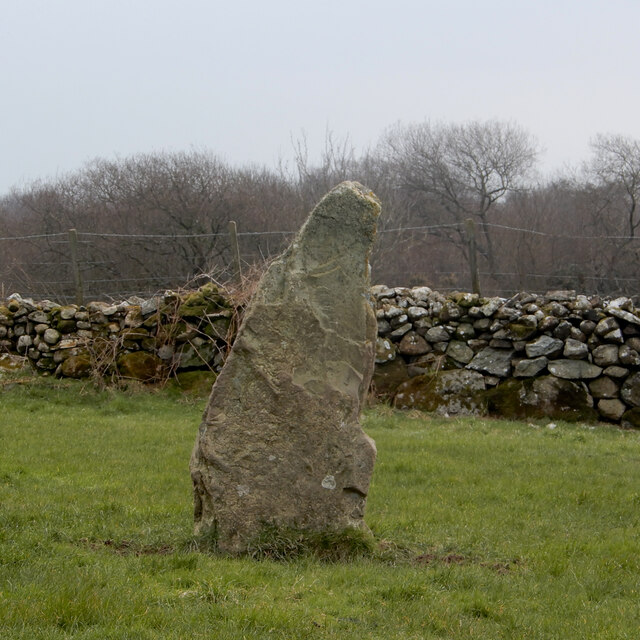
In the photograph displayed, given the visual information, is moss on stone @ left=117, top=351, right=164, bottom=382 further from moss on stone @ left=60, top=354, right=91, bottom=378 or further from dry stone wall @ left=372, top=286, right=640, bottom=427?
dry stone wall @ left=372, top=286, right=640, bottom=427

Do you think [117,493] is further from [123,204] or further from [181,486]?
[123,204]

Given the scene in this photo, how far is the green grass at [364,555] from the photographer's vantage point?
4469 mm

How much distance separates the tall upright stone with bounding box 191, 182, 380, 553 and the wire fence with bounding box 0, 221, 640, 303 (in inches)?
621

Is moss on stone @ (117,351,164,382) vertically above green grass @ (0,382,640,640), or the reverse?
moss on stone @ (117,351,164,382)

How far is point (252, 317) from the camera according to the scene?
6176mm

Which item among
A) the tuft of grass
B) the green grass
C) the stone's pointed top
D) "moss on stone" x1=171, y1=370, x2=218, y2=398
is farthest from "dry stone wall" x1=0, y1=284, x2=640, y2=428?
the tuft of grass

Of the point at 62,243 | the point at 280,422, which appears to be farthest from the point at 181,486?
the point at 62,243

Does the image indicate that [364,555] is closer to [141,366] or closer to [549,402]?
[549,402]

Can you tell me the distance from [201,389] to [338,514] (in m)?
9.82

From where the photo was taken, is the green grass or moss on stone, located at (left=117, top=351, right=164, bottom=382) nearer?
the green grass

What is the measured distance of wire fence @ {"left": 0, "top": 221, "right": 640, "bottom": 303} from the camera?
23.9 meters

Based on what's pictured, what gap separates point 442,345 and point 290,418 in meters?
10.5

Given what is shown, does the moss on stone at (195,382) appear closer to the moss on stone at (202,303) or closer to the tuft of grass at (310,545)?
the moss on stone at (202,303)

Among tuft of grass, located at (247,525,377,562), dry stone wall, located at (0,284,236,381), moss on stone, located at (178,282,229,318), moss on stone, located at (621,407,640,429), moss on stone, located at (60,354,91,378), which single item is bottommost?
moss on stone, located at (621,407,640,429)
